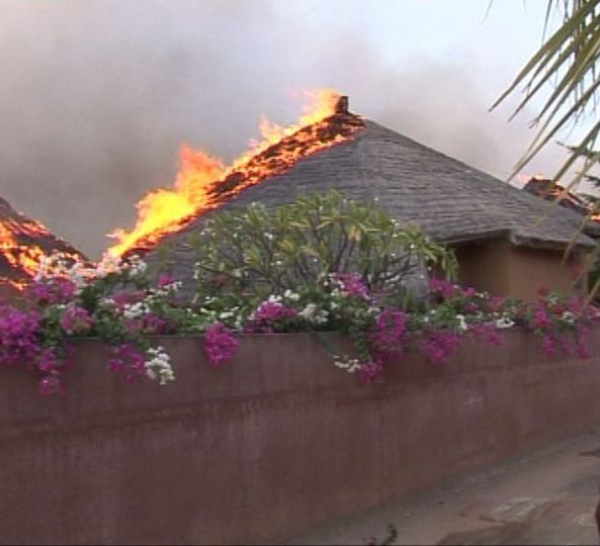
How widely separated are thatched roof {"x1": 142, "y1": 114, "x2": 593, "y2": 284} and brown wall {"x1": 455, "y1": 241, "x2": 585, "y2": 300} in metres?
0.31

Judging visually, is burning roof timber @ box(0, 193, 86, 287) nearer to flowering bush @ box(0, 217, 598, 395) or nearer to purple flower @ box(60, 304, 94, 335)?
flowering bush @ box(0, 217, 598, 395)

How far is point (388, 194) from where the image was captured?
1310cm

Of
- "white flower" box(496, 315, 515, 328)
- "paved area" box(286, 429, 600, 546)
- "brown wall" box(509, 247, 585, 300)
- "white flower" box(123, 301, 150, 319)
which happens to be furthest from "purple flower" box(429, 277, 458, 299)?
"brown wall" box(509, 247, 585, 300)

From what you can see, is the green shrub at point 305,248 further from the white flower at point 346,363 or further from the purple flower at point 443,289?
the white flower at point 346,363

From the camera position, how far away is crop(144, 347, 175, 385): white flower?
5.36 metres

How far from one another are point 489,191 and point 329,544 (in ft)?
31.7

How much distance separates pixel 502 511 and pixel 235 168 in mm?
8717

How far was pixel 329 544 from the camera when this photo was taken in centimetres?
601

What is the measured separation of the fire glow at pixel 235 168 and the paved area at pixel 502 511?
227 inches

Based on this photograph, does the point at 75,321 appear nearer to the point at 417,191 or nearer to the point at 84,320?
the point at 84,320

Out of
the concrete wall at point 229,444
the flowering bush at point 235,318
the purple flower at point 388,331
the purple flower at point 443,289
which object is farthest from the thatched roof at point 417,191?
the purple flower at point 388,331

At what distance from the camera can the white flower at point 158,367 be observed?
5355 mm

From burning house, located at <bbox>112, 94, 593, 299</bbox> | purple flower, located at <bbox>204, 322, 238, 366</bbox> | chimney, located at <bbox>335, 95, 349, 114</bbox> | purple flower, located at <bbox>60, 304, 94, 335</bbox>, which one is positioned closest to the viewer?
purple flower, located at <bbox>60, 304, 94, 335</bbox>

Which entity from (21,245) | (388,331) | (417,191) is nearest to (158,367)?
(388,331)
